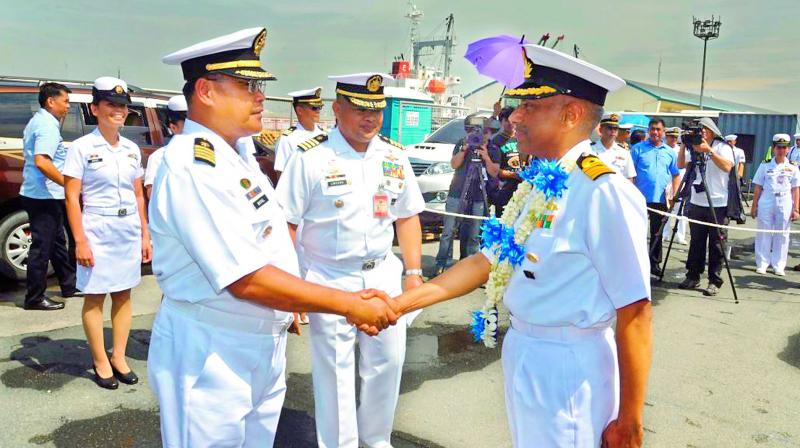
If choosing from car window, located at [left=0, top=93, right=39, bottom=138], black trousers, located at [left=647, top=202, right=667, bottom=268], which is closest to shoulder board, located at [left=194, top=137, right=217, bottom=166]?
car window, located at [left=0, top=93, right=39, bottom=138]

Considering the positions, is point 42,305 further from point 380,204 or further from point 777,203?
point 777,203

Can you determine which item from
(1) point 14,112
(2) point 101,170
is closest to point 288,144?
(2) point 101,170

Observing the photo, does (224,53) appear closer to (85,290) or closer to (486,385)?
(85,290)

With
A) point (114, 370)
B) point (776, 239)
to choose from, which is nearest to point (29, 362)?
point (114, 370)

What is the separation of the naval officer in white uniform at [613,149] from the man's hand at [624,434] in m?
6.77

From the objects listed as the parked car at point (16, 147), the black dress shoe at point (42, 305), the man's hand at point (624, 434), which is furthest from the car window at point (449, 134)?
the man's hand at point (624, 434)

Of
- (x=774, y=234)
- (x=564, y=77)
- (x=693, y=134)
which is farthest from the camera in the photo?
(x=774, y=234)

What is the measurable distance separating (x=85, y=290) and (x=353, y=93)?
7.91ft

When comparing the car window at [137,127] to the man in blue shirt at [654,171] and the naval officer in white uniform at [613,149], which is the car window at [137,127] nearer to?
the naval officer in white uniform at [613,149]

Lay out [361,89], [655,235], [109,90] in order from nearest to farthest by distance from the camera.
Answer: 1. [361,89]
2. [109,90]
3. [655,235]

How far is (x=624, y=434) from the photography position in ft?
6.22

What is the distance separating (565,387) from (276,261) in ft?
3.65

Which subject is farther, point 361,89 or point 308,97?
point 308,97

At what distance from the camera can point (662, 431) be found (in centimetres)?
384
